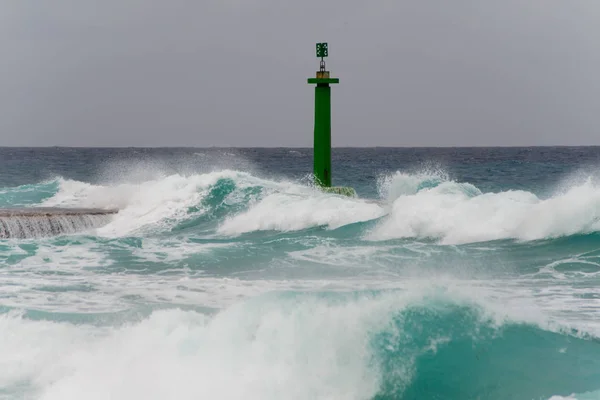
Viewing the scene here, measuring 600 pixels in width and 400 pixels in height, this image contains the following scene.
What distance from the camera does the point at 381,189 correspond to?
113 feet

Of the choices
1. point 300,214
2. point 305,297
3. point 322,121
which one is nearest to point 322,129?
point 322,121

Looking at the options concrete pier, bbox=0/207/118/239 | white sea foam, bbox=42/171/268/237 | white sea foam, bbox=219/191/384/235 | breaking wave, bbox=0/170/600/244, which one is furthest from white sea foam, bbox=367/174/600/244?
concrete pier, bbox=0/207/118/239

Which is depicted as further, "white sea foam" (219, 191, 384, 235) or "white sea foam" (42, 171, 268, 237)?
"white sea foam" (42, 171, 268, 237)

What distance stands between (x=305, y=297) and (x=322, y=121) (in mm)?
12781

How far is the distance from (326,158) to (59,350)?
13.4 metres

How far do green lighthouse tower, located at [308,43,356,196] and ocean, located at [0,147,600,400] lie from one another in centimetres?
55

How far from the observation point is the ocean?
7.34 metres

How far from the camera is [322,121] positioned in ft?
68.4

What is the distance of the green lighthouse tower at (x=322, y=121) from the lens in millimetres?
20828

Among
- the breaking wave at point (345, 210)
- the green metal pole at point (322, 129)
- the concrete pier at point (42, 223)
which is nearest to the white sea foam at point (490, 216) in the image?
the breaking wave at point (345, 210)

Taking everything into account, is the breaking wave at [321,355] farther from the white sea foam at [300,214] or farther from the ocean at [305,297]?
the white sea foam at [300,214]

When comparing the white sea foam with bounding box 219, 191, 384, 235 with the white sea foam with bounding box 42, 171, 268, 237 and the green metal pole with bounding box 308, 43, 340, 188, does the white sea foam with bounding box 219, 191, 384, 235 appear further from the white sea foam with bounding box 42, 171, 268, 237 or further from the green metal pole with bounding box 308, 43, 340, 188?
the white sea foam with bounding box 42, 171, 268, 237

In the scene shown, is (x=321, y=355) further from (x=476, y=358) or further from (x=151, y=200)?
(x=151, y=200)

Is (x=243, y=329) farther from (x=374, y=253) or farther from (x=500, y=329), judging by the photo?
(x=374, y=253)
